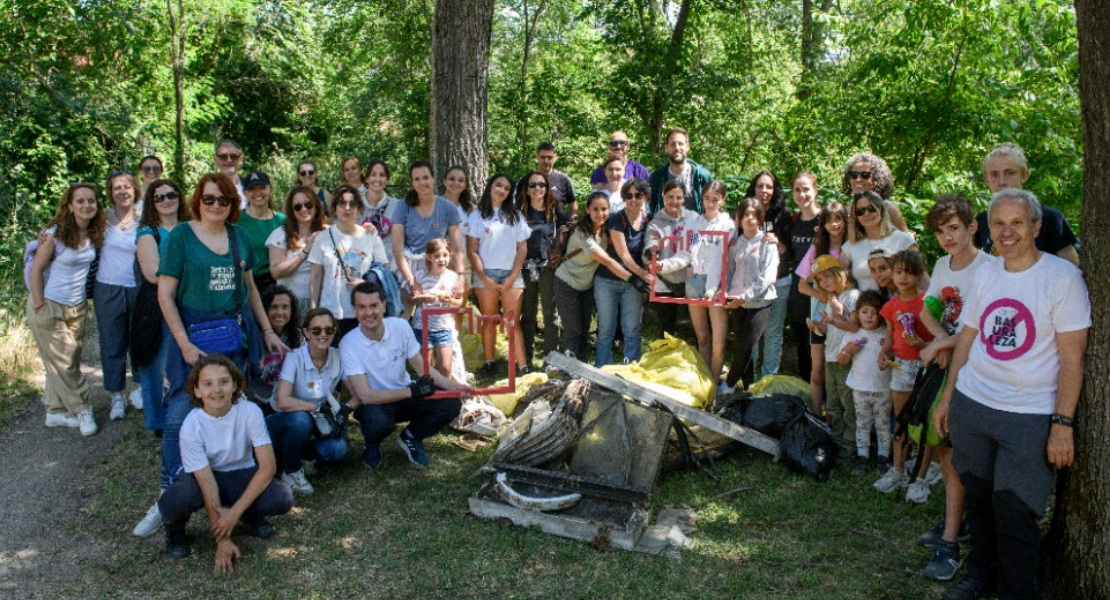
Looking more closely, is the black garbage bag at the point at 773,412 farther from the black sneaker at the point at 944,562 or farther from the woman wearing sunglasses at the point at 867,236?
the black sneaker at the point at 944,562

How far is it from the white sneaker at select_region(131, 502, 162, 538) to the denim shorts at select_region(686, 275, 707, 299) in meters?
4.08

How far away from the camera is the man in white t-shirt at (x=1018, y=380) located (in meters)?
3.75

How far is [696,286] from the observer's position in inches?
281

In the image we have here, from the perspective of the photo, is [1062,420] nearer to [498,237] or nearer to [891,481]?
[891,481]

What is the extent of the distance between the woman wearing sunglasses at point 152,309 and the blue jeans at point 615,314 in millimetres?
3197

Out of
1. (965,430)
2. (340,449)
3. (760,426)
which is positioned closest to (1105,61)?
(965,430)

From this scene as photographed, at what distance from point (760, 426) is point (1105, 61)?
314 cm

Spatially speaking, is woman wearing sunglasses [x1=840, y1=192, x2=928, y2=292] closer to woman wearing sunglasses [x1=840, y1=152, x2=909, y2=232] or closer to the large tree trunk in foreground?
woman wearing sunglasses [x1=840, y1=152, x2=909, y2=232]

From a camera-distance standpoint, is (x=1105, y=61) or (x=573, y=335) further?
(x=573, y=335)

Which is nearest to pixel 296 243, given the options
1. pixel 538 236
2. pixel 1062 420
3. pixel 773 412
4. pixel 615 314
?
pixel 538 236

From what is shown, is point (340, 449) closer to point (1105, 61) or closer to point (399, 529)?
point (399, 529)

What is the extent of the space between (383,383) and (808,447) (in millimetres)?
2777

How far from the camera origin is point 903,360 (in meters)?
5.48

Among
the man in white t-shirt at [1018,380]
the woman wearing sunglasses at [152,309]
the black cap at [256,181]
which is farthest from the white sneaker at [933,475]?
the black cap at [256,181]
